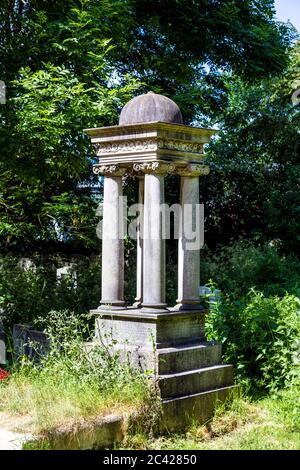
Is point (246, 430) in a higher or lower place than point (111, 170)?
lower

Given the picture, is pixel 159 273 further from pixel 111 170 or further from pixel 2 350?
pixel 2 350

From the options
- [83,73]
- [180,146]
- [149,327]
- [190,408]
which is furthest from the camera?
[83,73]

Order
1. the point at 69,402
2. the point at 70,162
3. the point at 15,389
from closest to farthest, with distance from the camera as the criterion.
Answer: the point at 69,402 < the point at 15,389 < the point at 70,162

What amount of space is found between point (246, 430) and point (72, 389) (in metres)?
2.04

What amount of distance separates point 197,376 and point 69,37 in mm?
6215

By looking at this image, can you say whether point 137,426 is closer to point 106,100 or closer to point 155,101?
Answer: point 155,101

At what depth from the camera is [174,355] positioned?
676 centimetres

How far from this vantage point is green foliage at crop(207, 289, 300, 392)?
7.60 metres

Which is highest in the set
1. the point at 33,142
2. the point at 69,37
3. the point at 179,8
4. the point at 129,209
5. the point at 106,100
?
the point at 179,8

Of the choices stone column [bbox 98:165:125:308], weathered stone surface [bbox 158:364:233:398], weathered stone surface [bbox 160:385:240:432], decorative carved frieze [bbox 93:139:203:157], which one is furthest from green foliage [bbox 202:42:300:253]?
weathered stone surface [bbox 160:385:240:432]

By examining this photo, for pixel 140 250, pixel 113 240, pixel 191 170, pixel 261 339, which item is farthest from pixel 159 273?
pixel 261 339

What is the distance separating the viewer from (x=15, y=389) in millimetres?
6379

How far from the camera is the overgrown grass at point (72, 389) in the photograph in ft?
18.2

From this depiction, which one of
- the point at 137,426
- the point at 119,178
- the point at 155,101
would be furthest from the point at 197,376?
the point at 155,101
